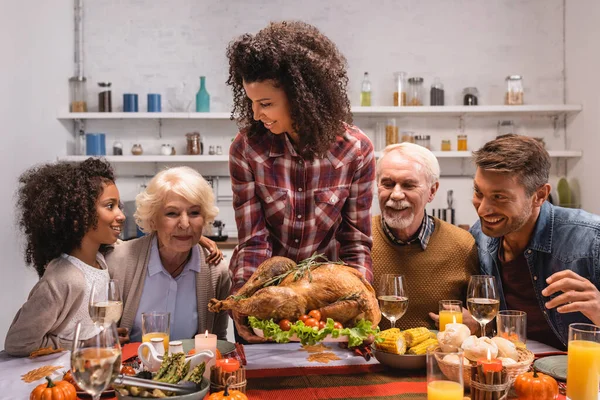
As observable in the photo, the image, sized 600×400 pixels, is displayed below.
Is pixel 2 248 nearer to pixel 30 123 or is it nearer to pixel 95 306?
pixel 30 123

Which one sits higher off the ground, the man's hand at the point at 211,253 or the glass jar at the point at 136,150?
the glass jar at the point at 136,150

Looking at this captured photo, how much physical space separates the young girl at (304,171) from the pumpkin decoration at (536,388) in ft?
2.37

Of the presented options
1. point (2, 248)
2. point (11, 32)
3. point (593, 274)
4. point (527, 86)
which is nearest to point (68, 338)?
point (593, 274)

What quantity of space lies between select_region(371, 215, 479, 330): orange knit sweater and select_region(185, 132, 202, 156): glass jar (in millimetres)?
2885

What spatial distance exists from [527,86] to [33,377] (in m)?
4.96

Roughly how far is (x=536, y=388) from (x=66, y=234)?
1.73 meters

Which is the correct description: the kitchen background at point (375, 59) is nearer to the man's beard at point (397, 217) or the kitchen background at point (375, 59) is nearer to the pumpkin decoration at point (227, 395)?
the man's beard at point (397, 217)

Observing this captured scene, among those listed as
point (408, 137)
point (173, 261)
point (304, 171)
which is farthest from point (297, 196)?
point (408, 137)

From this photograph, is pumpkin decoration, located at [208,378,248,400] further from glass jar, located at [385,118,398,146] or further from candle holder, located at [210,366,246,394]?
glass jar, located at [385,118,398,146]

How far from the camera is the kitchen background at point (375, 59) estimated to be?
17.0 ft

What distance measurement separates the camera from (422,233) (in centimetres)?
249

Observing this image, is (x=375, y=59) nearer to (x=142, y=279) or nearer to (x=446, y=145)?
(x=446, y=145)

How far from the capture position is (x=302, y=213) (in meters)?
2.12

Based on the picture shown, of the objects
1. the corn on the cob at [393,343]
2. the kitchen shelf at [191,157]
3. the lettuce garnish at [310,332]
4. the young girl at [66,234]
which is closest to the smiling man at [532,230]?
the corn on the cob at [393,343]
